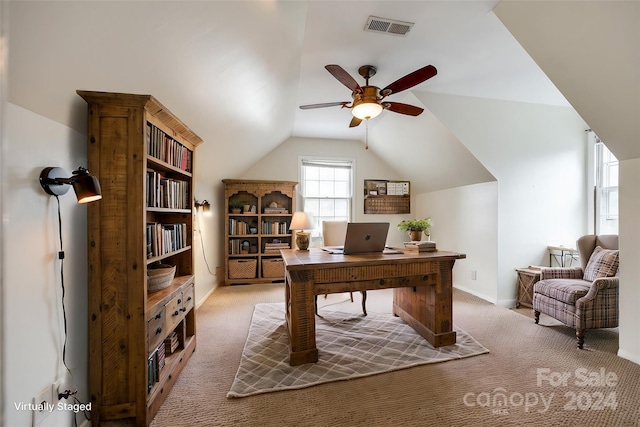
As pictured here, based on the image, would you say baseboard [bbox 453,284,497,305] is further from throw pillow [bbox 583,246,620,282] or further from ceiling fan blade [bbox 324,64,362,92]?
ceiling fan blade [bbox 324,64,362,92]

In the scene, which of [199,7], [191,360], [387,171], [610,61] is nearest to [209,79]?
[199,7]

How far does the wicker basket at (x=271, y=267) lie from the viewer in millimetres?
4477

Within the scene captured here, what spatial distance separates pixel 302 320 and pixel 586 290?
2.55 metres

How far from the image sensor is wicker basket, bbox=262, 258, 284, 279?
4477 mm

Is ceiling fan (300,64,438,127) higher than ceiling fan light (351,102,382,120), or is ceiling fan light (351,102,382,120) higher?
ceiling fan (300,64,438,127)

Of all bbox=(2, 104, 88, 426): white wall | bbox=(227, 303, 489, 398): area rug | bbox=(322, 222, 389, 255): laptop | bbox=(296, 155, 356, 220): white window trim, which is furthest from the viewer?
bbox=(296, 155, 356, 220): white window trim

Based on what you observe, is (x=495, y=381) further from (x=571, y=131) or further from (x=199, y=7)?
(x=571, y=131)

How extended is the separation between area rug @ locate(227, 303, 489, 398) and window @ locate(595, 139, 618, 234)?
8.75 ft

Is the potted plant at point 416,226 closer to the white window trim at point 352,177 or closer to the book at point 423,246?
the book at point 423,246

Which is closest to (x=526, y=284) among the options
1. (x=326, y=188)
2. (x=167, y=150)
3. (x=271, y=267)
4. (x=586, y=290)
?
(x=586, y=290)

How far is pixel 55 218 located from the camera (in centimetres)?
123

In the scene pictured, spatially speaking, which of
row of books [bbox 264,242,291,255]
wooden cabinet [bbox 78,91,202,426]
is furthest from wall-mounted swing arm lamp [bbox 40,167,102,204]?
row of books [bbox 264,242,291,255]

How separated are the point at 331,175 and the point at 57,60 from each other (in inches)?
166

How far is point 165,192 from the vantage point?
1829 millimetres
